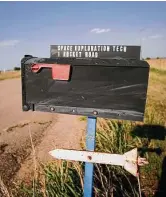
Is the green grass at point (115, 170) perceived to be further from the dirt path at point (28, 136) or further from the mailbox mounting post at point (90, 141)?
the dirt path at point (28, 136)

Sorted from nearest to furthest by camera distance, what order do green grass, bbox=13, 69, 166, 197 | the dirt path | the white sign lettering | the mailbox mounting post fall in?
the white sign lettering, the mailbox mounting post, green grass, bbox=13, 69, 166, 197, the dirt path

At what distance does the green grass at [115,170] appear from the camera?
11.0ft

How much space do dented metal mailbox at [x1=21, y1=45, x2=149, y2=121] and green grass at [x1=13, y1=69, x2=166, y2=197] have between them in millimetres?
936

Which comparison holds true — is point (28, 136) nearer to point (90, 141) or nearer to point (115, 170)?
point (115, 170)

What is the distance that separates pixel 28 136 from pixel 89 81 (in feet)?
14.0

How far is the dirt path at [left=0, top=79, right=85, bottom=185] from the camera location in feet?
15.5

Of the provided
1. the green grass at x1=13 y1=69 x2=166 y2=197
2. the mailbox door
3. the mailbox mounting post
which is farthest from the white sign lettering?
the green grass at x1=13 y1=69 x2=166 y2=197

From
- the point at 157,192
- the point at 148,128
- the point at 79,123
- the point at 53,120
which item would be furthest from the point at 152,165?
the point at 53,120

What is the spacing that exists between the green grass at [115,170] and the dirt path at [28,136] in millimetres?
533

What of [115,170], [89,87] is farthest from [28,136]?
[89,87]

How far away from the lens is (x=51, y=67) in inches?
Answer: 90.0

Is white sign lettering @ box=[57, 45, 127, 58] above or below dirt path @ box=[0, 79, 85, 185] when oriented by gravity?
above

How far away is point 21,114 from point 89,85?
6.82 meters

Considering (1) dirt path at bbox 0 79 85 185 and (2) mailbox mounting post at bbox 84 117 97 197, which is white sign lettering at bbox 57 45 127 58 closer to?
(2) mailbox mounting post at bbox 84 117 97 197
